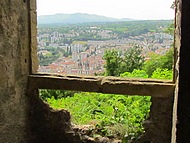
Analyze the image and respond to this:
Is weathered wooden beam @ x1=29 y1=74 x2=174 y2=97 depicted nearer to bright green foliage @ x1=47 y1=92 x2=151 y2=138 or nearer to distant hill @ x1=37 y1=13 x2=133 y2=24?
bright green foliage @ x1=47 y1=92 x2=151 y2=138

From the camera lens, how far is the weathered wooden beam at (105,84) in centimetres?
357

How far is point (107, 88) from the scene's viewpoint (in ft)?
12.2

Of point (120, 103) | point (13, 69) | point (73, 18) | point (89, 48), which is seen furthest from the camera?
point (73, 18)

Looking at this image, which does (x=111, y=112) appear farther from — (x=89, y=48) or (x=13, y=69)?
(x=13, y=69)

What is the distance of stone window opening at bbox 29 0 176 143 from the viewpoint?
3.59 metres

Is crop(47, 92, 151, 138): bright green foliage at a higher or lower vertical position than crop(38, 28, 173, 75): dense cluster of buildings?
lower

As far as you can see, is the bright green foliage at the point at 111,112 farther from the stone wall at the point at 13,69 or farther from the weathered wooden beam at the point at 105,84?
the stone wall at the point at 13,69

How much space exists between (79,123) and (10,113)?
1031mm

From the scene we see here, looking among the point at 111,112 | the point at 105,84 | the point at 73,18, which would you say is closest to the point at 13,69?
the point at 105,84

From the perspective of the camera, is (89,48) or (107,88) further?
(89,48)

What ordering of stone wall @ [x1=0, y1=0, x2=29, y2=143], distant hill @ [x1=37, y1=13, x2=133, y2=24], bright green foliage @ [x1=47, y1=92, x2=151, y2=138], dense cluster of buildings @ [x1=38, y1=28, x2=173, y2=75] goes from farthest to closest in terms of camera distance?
distant hill @ [x1=37, y1=13, x2=133, y2=24], dense cluster of buildings @ [x1=38, y1=28, x2=173, y2=75], bright green foliage @ [x1=47, y1=92, x2=151, y2=138], stone wall @ [x1=0, y1=0, x2=29, y2=143]

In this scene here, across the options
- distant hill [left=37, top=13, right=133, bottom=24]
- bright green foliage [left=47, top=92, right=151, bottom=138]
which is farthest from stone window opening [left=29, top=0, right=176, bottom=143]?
distant hill [left=37, top=13, right=133, bottom=24]

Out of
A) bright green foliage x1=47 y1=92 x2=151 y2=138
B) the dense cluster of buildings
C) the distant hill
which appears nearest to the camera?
bright green foliage x1=47 y1=92 x2=151 y2=138

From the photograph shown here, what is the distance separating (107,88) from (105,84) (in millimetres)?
49
